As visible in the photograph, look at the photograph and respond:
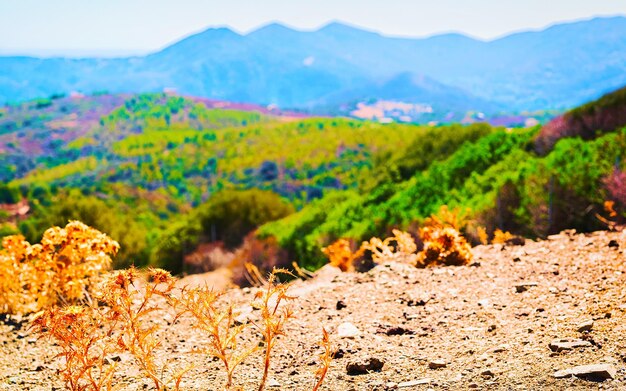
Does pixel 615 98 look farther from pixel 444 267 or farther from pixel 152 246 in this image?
pixel 152 246

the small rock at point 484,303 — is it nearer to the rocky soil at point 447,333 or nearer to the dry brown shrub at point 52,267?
the rocky soil at point 447,333

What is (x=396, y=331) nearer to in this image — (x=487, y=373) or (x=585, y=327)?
(x=487, y=373)

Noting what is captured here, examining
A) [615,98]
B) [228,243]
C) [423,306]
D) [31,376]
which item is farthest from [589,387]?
[228,243]

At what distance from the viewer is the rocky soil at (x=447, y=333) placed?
3.45m

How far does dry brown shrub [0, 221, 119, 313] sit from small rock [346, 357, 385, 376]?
11.7 ft

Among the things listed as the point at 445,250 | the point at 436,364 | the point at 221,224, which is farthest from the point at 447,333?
the point at 221,224

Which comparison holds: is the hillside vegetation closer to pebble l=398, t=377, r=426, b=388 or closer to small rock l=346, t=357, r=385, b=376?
small rock l=346, t=357, r=385, b=376

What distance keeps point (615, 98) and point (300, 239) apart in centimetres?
1186

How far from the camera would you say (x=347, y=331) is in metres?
4.73

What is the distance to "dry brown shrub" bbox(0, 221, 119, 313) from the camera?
6.32 meters

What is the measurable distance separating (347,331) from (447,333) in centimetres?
84

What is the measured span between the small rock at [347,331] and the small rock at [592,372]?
1808 mm

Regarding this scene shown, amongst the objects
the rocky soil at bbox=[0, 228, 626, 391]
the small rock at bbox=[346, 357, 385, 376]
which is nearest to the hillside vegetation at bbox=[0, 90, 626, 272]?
the rocky soil at bbox=[0, 228, 626, 391]

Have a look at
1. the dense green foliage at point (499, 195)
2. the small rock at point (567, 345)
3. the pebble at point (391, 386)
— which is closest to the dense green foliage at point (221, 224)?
the dense green foliage at point (499, 195)
